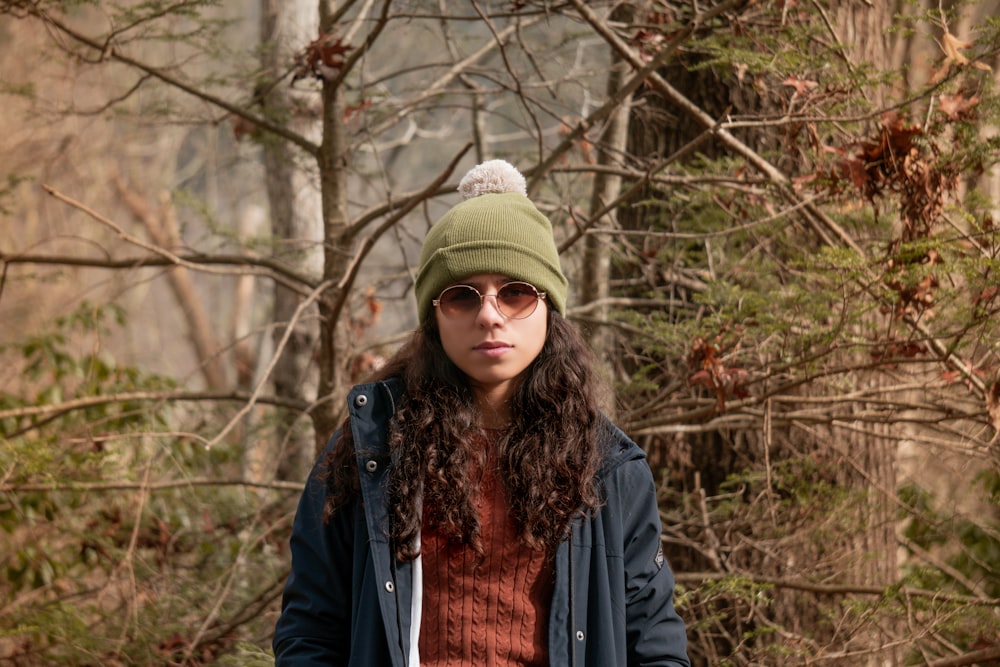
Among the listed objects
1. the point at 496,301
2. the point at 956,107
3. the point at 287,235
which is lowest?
the point at 496,301

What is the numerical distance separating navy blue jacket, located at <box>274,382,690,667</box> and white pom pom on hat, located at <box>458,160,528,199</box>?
0.52 m

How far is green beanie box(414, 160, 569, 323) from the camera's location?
7.50ft

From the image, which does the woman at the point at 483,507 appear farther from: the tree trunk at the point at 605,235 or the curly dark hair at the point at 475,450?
the tree trunk at the point at 605,235

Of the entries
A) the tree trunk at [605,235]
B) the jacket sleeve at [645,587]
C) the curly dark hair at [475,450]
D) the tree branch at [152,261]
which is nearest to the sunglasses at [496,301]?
the curly dark hair at [475,450]

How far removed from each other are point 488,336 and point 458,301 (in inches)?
4.6

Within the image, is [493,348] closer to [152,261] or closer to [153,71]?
[153,71]

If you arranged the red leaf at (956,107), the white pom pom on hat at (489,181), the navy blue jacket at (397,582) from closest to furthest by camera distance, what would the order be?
the navy blue jacket at (397,582)
the white pom pom on hat at (489,181)
the red leaf at (956,107)

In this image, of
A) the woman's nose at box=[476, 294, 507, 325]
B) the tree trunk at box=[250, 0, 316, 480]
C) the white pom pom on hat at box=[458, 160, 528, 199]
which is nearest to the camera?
the woman's nose at box=[476, 294, 507, 325]

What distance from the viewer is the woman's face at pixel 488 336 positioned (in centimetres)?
228

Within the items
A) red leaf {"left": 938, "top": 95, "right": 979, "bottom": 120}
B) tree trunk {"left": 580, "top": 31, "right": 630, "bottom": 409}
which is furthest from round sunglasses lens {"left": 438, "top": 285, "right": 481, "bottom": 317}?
tree trunk {"left": 580, "top": 31, "right": 630, "bottom": 409}

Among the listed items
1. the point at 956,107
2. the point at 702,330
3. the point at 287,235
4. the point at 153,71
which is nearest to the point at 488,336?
the point at 702,330

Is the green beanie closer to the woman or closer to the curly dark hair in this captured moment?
the woman

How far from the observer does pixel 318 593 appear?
2.24m

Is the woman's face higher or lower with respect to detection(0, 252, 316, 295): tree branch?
lower
